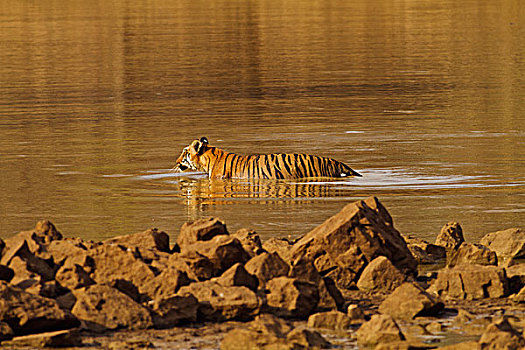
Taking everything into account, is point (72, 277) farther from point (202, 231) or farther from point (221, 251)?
point (202, 231)

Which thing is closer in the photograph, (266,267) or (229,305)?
(229,305)

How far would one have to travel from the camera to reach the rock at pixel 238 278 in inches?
363

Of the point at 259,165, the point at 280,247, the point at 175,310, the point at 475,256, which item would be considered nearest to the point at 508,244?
the point at 475,256

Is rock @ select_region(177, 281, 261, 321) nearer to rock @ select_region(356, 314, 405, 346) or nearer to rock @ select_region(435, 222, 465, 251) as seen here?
rock @ select_region(356, 314, 405, 346)

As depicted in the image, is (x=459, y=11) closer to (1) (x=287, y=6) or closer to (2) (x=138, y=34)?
(1) (x=287, y=6)

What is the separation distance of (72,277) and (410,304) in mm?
2510

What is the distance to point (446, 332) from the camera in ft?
28.2

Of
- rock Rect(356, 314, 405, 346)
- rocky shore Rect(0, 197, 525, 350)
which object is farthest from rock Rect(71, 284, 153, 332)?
rock Rect(356, 314, 405, 346)

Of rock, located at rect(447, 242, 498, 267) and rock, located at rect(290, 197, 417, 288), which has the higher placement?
rock, located at rect(290, 197, 417, 288)

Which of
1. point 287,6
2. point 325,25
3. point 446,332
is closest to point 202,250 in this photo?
point 446,332

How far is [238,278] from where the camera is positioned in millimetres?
9273

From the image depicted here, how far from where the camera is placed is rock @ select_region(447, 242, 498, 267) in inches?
421

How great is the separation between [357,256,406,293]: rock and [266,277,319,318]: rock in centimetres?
89

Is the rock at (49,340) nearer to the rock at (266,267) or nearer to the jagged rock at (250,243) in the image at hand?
the rock at (266,267)
